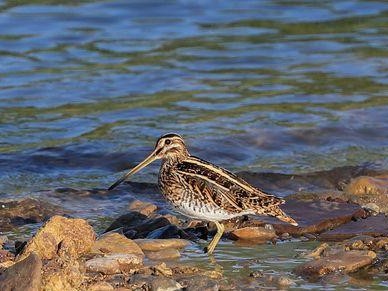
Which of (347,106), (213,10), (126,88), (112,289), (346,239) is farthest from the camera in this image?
(213,10)

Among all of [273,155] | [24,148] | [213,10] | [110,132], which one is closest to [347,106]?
[273,155]

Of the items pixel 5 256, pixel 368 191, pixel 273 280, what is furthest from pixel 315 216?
pixel 5 256

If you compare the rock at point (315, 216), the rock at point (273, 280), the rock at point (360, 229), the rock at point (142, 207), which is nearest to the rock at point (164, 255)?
the rock at point (273, 280)

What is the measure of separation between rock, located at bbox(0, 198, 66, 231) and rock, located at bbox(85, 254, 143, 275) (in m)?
2.34

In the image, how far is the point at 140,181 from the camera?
1128cm

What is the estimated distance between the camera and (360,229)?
857 cm

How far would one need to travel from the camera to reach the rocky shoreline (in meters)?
6.78

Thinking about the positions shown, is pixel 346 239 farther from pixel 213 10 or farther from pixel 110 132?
pixel 213 10

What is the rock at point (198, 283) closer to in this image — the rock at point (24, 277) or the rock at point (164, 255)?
the rock at point (164, 255)

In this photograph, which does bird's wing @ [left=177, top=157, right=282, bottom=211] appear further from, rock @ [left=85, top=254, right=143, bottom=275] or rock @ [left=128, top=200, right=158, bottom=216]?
rock @ [left=128, top=200, right=158, bottom=216]

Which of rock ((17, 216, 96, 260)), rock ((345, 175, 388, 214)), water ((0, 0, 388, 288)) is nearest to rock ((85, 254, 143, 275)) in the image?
rock ((17, 216, 96, 260))

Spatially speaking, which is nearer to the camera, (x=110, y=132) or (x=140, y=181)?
(x=140, y=181)

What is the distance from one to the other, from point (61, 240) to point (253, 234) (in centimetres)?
163

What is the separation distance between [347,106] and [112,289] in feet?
25.5
